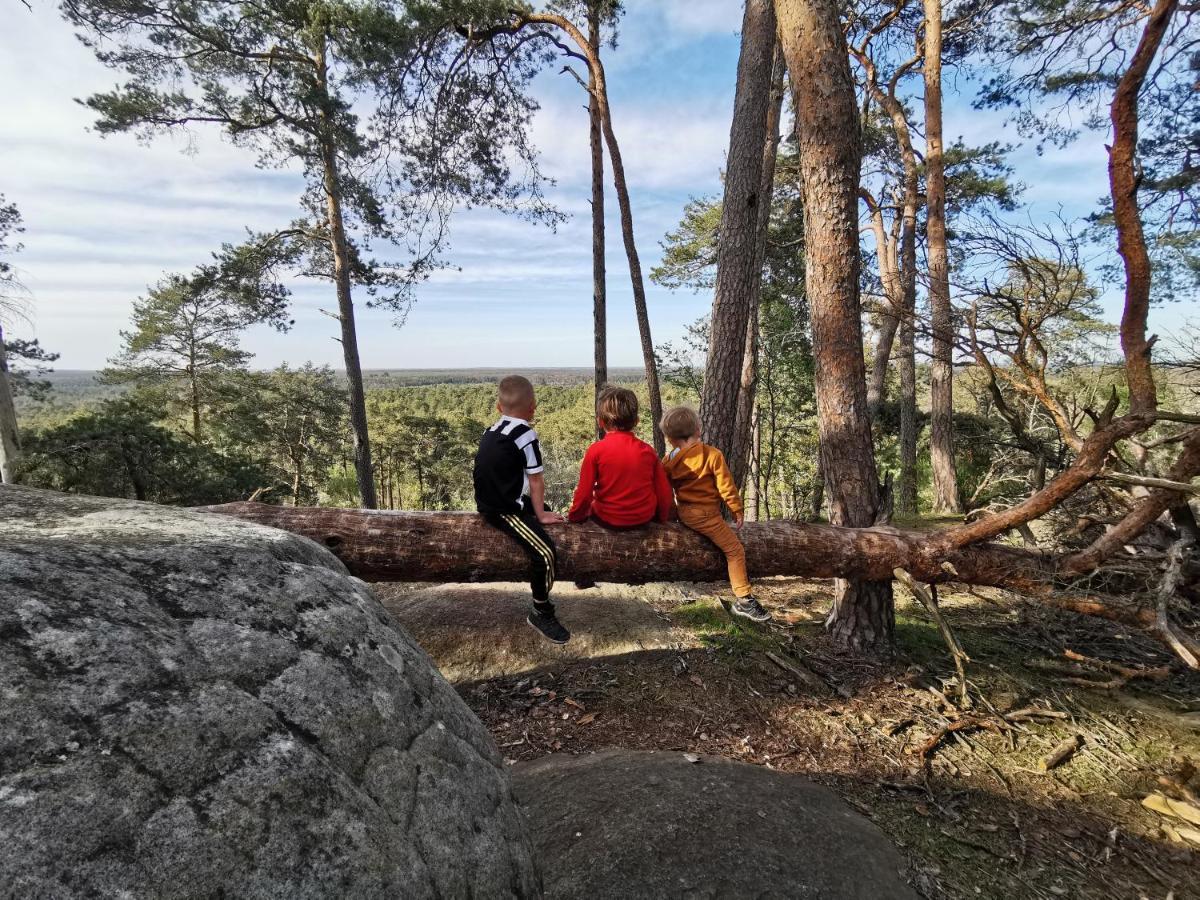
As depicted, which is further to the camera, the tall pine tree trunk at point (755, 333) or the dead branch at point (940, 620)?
the tall pine tree trunk at point (755, 333)

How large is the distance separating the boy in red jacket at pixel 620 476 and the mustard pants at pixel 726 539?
0.95ft

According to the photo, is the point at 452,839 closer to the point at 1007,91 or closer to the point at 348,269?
the point at 348,269

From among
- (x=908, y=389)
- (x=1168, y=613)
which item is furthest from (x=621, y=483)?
(x=908, y=389)

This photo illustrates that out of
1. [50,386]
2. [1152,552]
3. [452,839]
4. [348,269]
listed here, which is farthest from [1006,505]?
[50,386]

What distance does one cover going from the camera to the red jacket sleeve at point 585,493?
3.91 meters

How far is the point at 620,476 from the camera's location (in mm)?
3930

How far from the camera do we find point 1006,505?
15.3ft

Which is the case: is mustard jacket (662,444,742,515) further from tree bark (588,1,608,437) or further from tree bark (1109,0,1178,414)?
tree bark (588,1,608,437)

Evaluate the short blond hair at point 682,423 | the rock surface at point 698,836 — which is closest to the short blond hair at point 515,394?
the short blond hair at point 682,423

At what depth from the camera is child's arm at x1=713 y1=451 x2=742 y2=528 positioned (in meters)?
3.87

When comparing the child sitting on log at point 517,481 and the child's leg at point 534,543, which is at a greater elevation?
the child sitting on log at point 517,481

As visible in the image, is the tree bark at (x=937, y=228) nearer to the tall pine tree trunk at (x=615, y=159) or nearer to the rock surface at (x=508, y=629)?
the tall pine tree trunk at (x=615, y=159)

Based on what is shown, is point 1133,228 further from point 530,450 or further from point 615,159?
point 615,159

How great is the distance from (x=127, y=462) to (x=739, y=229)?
52.1 ft
